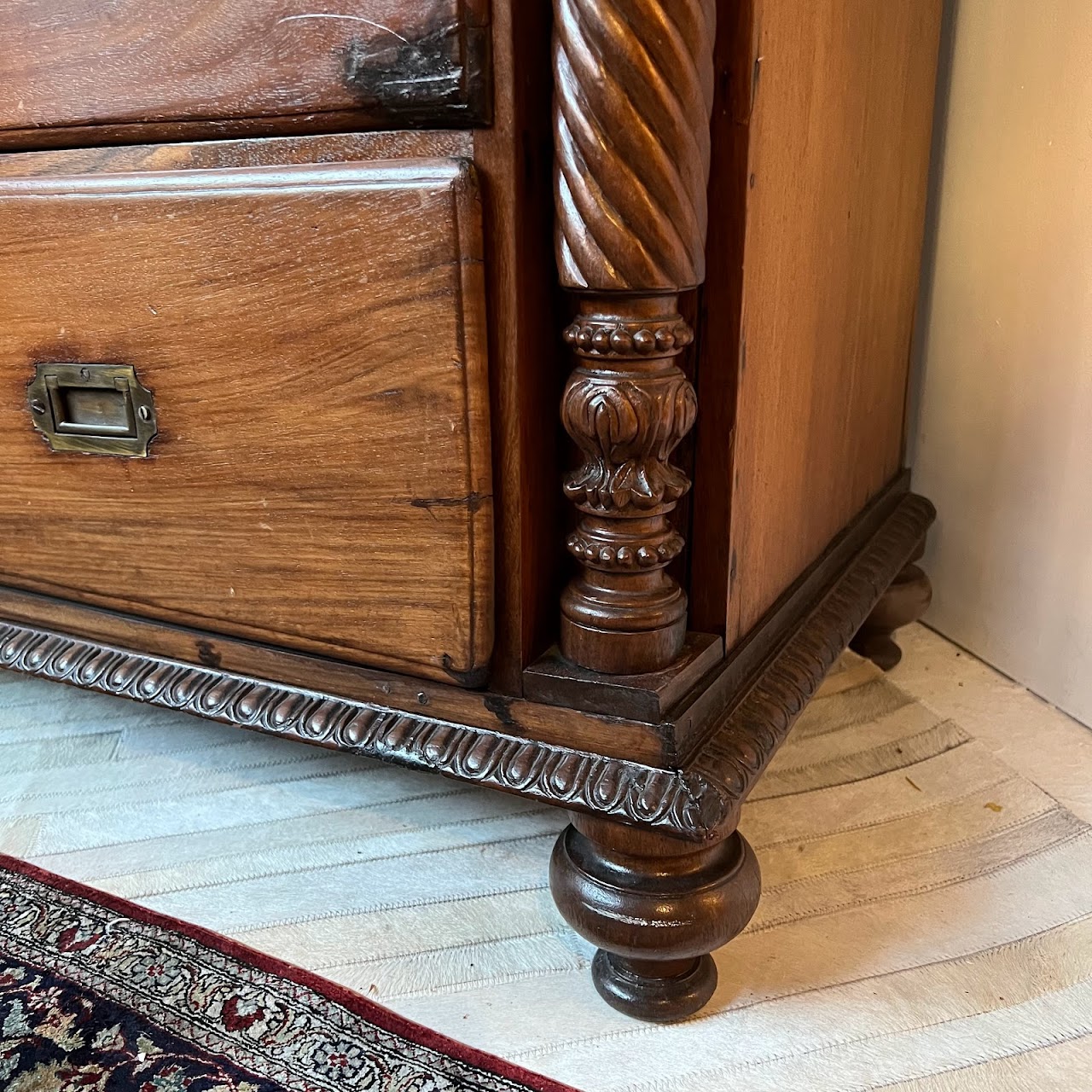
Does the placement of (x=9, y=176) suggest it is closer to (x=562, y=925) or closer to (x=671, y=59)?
(x=671, y=59)

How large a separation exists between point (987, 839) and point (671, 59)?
1.66 ft

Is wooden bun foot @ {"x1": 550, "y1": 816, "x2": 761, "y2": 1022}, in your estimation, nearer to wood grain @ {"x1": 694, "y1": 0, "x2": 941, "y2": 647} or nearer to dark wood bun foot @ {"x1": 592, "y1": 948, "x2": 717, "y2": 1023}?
dark wood bun foot @ {"x1": 592, "y1": 948, "x2": 717, "y2": 1023}

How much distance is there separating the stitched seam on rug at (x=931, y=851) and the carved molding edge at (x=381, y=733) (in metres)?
0.17

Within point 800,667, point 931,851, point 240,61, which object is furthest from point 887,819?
point 240,61

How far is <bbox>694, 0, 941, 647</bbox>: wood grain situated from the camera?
1.63 ft

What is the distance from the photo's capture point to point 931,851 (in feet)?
2.09

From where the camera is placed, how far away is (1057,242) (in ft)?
2.53

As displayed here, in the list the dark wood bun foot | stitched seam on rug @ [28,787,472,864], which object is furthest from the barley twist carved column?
stitched seam on rug @ [28,787,472,864]

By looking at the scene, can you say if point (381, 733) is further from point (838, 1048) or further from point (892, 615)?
point (892, 615)

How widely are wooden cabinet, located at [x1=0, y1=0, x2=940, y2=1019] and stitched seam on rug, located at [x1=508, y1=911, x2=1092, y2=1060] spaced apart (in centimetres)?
1

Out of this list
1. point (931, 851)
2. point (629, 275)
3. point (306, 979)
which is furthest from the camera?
point (931, 851)

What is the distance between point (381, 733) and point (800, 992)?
10.2 inches

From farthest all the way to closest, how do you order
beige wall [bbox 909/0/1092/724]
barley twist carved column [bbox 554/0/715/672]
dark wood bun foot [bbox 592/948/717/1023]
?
beige wall [bbox 909/0/1092/724] < dark wood bun foot [bbox 592/948/717/1023] < barley twist carved column [bbox 554/0/715/672]

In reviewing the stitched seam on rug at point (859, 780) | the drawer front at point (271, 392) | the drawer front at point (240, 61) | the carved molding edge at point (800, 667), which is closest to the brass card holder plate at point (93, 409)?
the drawer front at point (271, 392)
